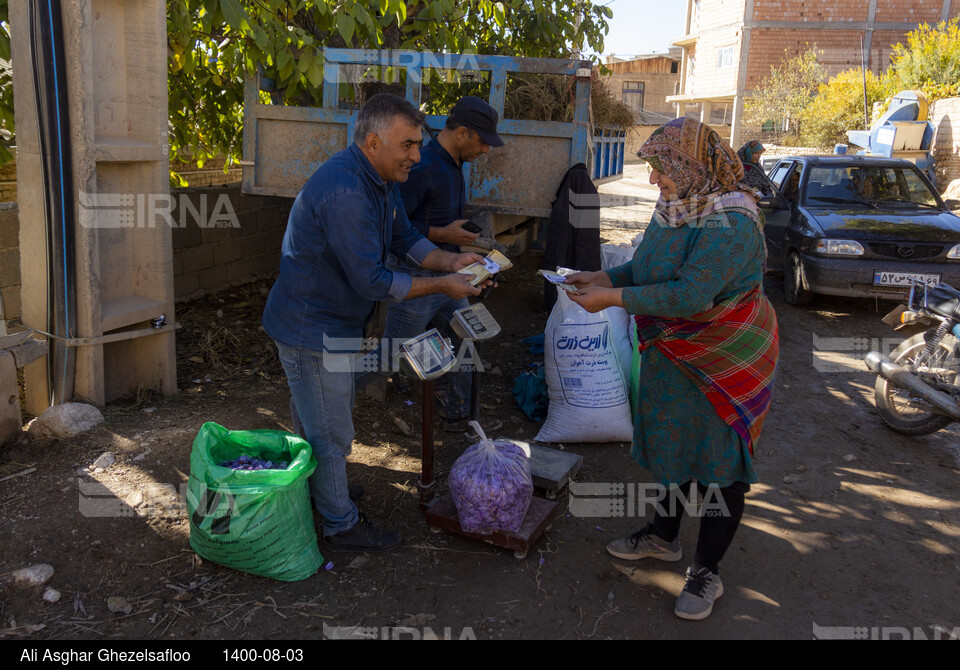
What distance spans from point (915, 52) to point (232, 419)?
67.2 ft

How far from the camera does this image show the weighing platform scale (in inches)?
113

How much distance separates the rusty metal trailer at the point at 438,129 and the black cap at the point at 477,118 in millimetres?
574

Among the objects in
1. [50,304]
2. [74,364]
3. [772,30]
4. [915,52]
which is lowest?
[74,364]

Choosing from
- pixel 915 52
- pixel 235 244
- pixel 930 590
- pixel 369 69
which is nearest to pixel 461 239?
pixel 369 69

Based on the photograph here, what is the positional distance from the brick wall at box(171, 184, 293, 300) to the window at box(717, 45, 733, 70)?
25.3 meters

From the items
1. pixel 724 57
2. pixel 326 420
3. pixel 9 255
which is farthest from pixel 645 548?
pixel 724 57

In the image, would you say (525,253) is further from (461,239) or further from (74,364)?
(74,364)

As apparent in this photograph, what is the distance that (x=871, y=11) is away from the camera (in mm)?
25391

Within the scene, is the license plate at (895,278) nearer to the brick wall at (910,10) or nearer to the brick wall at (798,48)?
the brick wall at (798,48)

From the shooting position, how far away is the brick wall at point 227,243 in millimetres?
5902

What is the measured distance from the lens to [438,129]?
459cm

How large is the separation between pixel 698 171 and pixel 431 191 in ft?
6.07

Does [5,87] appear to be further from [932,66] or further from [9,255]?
[932,66]

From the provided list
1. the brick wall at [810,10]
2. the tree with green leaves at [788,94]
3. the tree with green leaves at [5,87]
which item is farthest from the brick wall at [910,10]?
the tree with green leaves at [5,87]
